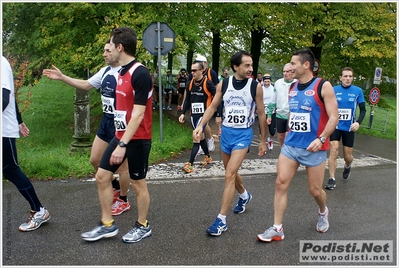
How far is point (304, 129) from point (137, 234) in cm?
197

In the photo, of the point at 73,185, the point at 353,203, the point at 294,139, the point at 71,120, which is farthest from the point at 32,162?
the point at 71,120

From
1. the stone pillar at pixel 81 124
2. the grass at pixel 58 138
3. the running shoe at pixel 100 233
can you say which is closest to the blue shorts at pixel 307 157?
the running shoe at pixel 100 233

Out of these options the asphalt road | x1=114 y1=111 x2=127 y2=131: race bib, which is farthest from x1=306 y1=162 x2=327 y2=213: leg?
x1=114 y1=111 x2=127 y2=131: race bib

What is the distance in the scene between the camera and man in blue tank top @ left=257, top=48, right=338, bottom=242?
12.8ft

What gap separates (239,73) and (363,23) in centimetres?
1416

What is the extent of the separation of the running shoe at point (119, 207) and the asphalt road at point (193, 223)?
73mm

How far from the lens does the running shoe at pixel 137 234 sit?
3.85 meters

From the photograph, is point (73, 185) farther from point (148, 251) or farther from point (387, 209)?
point (387, 209)

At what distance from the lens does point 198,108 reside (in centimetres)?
737

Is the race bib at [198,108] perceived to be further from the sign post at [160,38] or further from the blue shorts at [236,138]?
the blue shorts at [236,138]

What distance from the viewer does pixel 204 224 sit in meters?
4.39

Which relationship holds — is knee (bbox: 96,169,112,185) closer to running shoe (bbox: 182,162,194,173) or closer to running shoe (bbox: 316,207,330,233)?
running shoe (bbox: 316,207,330,233)

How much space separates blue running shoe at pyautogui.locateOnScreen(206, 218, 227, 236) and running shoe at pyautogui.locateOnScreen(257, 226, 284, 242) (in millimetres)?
387

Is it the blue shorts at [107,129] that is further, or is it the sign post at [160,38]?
the sign post at [160,38]
